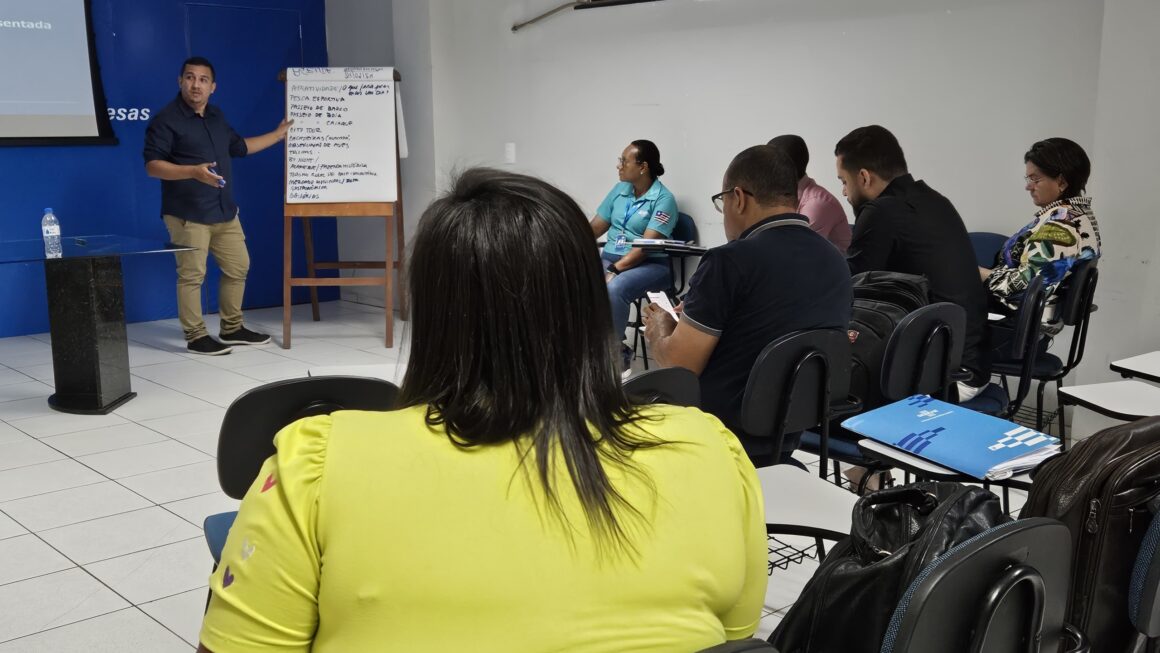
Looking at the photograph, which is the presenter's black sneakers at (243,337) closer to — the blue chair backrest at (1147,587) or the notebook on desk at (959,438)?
the notebook on desk at (959,438)

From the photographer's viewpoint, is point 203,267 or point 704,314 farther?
point 203,267

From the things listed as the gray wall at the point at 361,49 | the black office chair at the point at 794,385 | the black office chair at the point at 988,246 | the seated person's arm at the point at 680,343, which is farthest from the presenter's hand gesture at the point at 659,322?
the gray wall at the point at 361,49

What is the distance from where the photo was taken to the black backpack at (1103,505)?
1598 millimetres

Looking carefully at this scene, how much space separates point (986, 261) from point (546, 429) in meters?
3.81

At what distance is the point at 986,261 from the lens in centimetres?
437

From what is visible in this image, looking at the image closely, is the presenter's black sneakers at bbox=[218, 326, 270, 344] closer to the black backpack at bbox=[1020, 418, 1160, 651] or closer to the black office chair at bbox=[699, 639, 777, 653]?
the black backpack at bbox=[1020, 418, 1160, 651]

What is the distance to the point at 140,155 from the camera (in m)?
6.68

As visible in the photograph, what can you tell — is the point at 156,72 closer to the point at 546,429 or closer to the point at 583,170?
the point at 583,170

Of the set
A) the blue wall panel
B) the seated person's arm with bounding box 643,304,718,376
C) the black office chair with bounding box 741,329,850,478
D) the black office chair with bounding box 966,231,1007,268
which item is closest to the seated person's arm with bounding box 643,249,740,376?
the seated person's arm with bounding box 643,304,718,376

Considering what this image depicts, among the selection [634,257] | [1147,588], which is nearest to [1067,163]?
[634,257]

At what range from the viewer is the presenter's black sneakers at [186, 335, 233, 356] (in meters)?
5.91

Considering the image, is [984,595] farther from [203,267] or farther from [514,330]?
[203,267]

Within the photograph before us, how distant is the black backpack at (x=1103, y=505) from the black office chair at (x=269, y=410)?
1.09m

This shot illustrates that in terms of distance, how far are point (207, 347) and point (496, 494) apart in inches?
212
